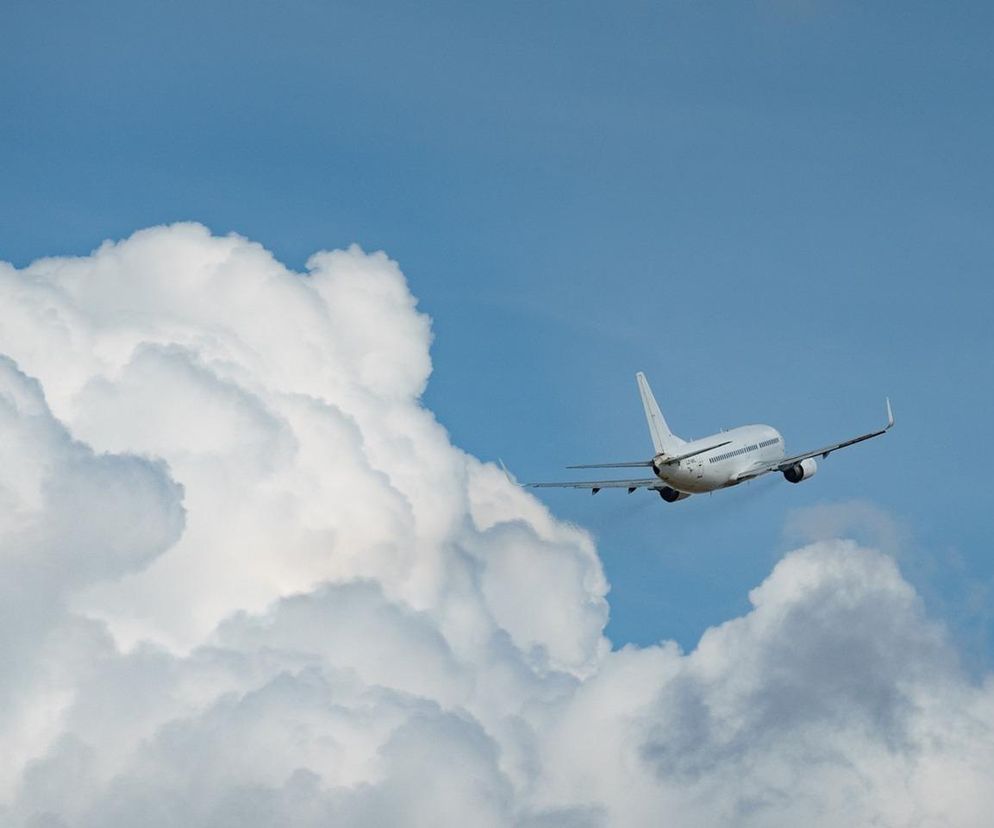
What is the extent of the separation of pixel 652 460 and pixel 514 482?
1569 centimetres

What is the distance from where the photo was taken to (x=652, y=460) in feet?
645

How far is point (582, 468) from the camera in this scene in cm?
19050

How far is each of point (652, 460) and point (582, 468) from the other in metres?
10.2

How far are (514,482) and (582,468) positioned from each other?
896cm

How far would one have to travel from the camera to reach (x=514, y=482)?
195375 mm
